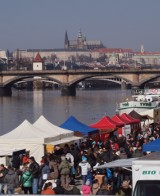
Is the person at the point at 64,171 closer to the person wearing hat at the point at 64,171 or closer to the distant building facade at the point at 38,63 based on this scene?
the person wearing hat at the point at 64,171

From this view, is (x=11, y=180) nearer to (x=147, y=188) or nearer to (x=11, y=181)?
(x=11, y=181)

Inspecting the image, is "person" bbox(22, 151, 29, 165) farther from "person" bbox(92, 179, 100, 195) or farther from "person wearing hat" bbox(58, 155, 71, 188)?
"person" bbox(92, 179, 100, 195)

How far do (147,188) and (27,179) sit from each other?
515 cm

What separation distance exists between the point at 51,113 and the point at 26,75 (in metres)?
32.0

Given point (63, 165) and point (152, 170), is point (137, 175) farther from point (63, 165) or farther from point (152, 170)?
point (63, 165)

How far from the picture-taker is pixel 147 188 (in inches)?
254

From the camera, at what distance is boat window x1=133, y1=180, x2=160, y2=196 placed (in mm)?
Result: 6422

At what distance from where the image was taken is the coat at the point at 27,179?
37.3 feet

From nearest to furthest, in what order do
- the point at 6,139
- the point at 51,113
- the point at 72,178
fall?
the point at 72,178 → the point at 6,139 → the point at 51,113

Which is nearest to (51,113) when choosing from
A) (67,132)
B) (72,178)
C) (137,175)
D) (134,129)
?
(134,129)

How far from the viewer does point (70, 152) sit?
45.6 ft

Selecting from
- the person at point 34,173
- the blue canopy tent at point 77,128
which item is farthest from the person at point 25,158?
the blue canopy tent at point 77,128

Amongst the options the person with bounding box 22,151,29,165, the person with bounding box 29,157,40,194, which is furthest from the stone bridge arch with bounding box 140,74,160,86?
the person with bounding box 29,157,40,194

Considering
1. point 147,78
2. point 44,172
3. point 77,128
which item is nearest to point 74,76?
point 147,78
